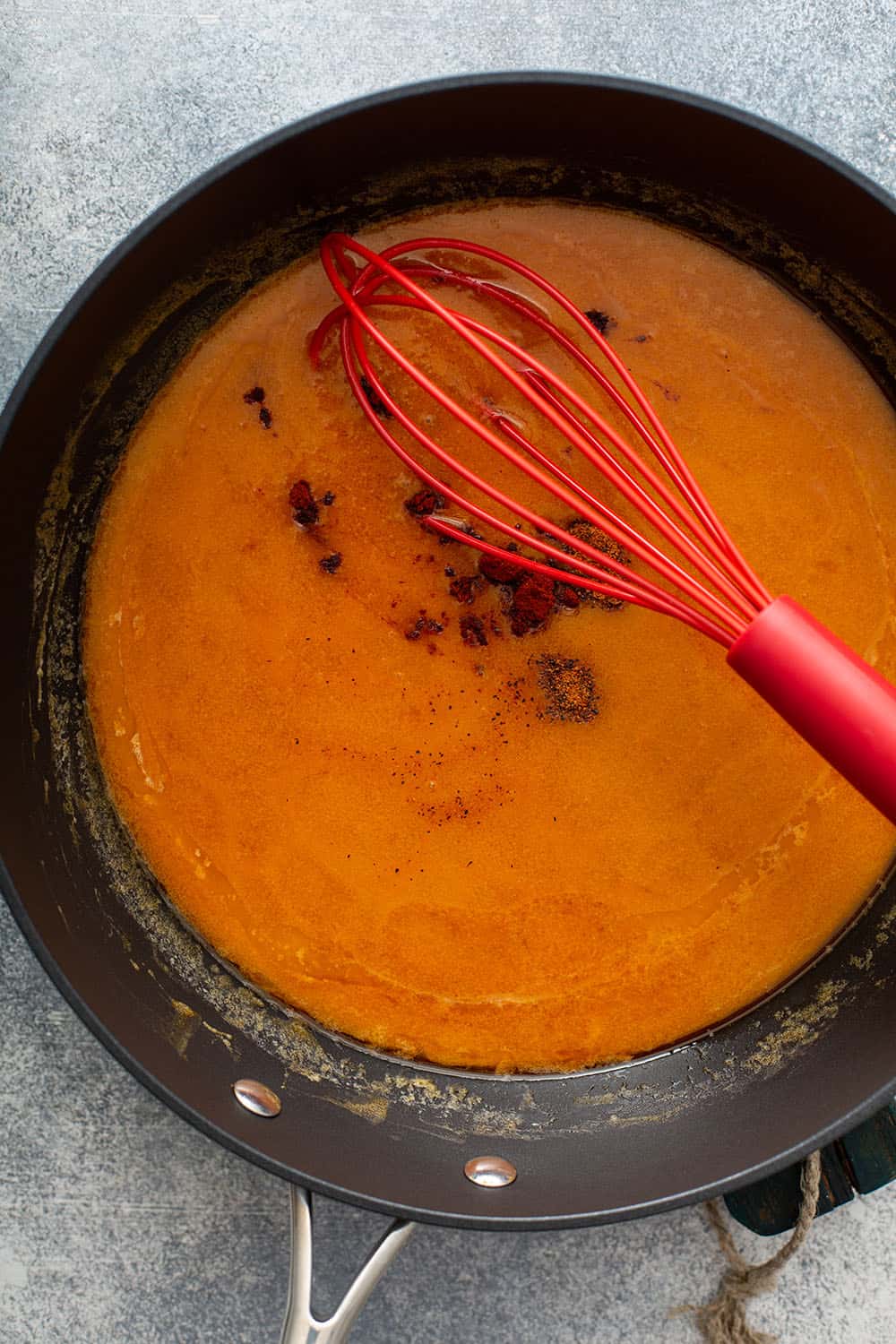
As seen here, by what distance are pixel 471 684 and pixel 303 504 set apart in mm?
237

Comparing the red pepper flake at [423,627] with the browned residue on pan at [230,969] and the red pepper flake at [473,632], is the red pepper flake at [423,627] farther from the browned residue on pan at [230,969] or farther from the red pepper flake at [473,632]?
the browned residue on pan at [230,969]

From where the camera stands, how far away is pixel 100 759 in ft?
3.43

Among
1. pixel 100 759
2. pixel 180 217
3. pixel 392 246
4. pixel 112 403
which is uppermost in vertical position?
pixel 392 246

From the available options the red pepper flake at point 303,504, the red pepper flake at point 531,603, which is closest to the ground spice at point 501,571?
the red pepper flake at point 531,603

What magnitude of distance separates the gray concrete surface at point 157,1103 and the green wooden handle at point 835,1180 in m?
0.05

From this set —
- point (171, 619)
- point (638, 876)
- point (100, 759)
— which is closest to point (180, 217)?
point (171, 619)

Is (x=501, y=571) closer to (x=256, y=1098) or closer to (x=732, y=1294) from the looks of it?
(x=256, y=1098)

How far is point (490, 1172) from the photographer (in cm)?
100

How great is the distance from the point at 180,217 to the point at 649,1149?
0.96 m

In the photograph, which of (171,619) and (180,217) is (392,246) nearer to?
(180,217)

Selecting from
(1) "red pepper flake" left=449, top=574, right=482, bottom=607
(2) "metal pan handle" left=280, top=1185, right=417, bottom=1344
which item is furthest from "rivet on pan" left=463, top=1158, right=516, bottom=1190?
(1) "red pepper flake" left=449, top=574, right=482, bottom=607

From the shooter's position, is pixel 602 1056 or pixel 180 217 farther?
pixel 602 1056

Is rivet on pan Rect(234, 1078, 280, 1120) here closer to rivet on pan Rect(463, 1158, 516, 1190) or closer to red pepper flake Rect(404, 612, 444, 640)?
rivet on pan Rect(463, 1158, 516, 1190)

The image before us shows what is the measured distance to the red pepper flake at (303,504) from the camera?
0.99 meters
